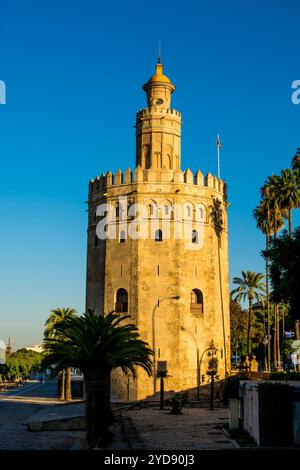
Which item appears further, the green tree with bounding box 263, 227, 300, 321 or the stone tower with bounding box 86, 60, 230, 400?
the stone tower with bounding box 86, 60, 230, 400

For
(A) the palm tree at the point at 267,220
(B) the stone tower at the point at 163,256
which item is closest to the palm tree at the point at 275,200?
(A) the palm tree at the point at 267,220

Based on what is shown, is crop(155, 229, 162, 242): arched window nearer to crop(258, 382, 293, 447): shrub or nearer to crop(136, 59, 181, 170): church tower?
crop(136, 59, 181, 170): church tower

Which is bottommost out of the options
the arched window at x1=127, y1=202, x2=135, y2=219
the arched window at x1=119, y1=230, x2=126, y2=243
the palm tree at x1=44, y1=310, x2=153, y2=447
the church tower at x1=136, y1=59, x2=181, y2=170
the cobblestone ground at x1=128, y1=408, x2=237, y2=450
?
the cobblestone ground at x1=128, y1=408, x2=237, y2=450

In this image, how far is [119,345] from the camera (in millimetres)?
28188

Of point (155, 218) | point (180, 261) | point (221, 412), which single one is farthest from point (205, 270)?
point (221, 412)

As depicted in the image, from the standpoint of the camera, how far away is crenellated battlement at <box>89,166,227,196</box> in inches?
1825

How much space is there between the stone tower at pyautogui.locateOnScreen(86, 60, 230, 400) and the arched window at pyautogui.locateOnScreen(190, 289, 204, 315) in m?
0.07

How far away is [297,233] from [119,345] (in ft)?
30.5

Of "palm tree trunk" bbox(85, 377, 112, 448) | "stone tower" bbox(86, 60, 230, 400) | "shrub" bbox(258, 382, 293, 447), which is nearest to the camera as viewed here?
"shrub" bbox(258, 382, 293, 447)

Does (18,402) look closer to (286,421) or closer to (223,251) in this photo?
(223,251)

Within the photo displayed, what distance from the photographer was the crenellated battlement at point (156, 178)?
46.3 meters

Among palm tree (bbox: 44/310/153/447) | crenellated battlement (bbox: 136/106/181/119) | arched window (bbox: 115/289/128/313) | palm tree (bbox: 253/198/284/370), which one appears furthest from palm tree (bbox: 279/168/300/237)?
palm tree (bbox: 44/310/153/447)

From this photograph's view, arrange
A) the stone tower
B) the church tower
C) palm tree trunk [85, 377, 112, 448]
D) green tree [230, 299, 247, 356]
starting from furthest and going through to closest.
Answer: green tree [230, 299, 247, 356] → the church tower → the stone tower → palm tree trunk [85, 377, 112, 448]

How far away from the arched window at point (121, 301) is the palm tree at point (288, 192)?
1307cm
